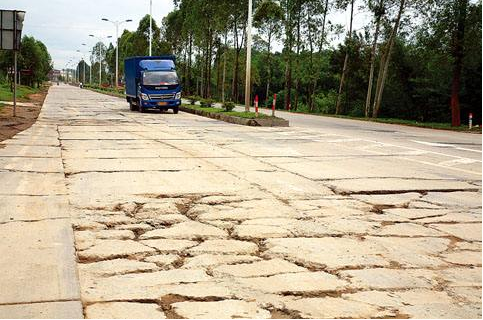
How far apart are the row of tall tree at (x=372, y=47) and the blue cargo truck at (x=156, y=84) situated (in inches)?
453

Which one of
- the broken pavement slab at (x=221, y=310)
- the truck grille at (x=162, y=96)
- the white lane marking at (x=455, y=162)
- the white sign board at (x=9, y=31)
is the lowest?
the broken pavement slab at (x=221, y=310)

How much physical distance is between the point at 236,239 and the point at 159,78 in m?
24.9

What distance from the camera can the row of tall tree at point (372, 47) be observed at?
97.4ft

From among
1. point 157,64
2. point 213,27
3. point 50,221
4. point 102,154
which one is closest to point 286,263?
point 50,221

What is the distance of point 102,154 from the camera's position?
11.1 meters

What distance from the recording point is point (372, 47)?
38.8 m

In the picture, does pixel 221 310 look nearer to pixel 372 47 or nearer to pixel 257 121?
pixel 257 121

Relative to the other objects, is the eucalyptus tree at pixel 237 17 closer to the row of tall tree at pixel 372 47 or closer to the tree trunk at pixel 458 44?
the row of tall tree at pixel 372 47

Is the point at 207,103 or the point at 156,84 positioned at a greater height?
the point at 156,84

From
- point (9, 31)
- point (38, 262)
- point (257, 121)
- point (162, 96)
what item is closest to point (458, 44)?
point (257, 121)

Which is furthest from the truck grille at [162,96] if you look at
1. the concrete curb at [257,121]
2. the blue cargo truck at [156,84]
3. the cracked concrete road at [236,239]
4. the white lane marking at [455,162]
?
the white lane marking at [455,162]

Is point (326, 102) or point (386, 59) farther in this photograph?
point (326, 102)

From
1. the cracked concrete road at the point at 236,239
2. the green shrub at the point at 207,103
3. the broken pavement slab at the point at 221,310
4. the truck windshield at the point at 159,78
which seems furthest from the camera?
the green shrub at the point at 207,103

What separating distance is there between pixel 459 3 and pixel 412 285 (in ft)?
90.8
